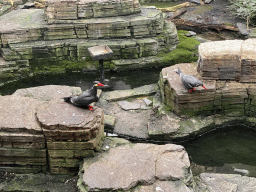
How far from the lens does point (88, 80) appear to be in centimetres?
1137

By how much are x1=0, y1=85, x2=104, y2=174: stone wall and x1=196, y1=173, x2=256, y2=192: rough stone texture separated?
2300mm

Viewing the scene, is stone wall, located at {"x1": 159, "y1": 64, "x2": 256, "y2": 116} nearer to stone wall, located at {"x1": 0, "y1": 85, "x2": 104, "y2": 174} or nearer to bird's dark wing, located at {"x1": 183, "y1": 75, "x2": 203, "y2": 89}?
bird's dark wing, located at {"x1": 183, "y1": 75, "x2": 203, "y2": 89}

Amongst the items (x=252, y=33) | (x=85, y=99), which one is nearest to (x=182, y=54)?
(x=252, y=33)

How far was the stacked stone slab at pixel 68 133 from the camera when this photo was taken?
5.93 metres

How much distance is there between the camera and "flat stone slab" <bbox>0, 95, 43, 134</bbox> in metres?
6.05

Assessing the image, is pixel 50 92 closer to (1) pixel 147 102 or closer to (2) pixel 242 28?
(1) pixel 147 102

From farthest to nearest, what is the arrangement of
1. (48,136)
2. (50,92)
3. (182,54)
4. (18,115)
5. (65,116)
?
(182,54) → (50,92) → (18,115) → (65,116) → (48,136)

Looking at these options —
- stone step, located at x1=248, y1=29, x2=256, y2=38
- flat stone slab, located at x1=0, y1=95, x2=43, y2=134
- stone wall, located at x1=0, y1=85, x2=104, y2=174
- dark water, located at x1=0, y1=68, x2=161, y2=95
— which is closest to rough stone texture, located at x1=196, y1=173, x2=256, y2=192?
stone wall, located at x1=0, y1=85, x2=104, y2=174

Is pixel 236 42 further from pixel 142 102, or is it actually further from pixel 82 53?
pixel 82 53

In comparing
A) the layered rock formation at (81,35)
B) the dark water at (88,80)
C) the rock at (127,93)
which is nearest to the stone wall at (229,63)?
the rock at (127,93)

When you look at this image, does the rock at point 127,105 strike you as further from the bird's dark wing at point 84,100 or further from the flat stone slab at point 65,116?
the bird's dark wing at point 84,100

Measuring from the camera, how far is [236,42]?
878 centimetres

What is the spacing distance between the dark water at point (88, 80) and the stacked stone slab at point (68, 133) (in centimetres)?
442

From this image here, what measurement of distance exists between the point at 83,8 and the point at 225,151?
7442 mm
